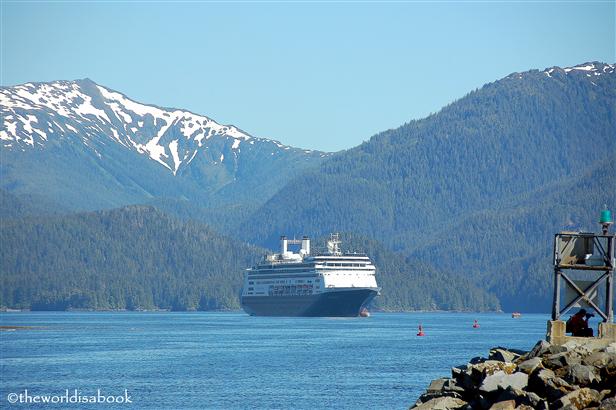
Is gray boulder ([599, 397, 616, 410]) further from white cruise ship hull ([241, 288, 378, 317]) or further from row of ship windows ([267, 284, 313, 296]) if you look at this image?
row of ship windows ([267, 284, 313, 296])

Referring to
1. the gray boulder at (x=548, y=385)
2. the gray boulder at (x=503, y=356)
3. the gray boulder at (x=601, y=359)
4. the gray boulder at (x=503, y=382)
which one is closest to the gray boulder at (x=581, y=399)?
the gray boulder at (x=548, y=385)

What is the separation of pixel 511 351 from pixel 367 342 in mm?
70127

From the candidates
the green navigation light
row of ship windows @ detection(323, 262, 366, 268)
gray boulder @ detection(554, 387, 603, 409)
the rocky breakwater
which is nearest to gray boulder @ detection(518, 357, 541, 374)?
the rocky breakwater

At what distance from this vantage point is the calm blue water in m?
55.1

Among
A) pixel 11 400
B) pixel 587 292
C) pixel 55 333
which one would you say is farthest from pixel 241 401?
pixel 55 333

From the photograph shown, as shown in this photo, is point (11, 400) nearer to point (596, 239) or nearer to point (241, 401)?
point (241, 401)

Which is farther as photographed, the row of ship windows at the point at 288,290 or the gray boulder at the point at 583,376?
the row of ship windows at the point at 288,290

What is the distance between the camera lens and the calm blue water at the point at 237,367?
2169 inches

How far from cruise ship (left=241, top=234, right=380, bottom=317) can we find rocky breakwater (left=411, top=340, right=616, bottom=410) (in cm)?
14041

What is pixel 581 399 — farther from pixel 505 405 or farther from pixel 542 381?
pixel 505 405

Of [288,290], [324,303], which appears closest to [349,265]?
[324,303]

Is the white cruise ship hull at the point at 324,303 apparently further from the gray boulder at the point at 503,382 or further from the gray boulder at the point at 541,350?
the gray boulder at the point at 503,382

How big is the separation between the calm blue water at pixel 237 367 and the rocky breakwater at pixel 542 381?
1930 centimetres

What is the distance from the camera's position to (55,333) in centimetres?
11994
